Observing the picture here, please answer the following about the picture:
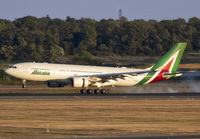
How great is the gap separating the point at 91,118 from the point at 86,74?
2404 centimetres

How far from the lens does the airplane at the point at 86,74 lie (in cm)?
4891

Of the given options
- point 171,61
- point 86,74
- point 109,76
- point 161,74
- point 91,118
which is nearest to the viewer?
point 91,118

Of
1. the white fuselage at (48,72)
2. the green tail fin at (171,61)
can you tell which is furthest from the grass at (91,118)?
the green tail fin at (171,61)

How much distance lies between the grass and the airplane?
1158cm

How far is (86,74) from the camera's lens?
50.7 meters

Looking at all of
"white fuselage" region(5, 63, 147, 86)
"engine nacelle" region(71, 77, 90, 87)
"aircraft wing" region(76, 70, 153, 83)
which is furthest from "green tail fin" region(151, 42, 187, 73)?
"engine nacelle" region(71, 77, 90, 87)

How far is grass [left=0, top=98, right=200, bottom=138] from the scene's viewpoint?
21297 millimetres

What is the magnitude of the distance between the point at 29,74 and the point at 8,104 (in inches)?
571

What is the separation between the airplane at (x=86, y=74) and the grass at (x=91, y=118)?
1158 centimetres

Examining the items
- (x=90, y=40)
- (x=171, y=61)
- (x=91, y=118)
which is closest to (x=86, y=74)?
(x=171, y=61)

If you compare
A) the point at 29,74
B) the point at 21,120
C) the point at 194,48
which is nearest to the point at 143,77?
the point at 29,74

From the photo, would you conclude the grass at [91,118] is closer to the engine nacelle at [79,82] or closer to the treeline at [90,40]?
the engine nacelle at [79,82]

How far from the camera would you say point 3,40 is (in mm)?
127438

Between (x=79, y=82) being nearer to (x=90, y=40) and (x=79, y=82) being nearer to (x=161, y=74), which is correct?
(x=161, y=74)
